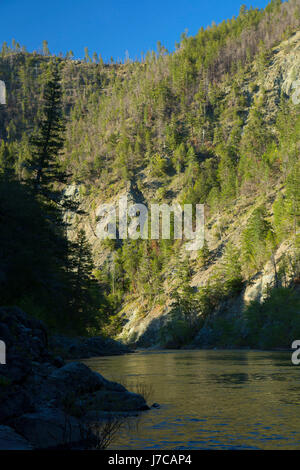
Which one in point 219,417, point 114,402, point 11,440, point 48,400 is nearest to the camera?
point 11,440

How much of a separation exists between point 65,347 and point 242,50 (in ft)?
549

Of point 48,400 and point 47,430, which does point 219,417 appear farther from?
point 47,430

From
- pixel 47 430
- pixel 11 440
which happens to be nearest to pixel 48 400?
pixel 47 430

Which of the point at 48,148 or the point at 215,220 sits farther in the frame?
the point at 215,220

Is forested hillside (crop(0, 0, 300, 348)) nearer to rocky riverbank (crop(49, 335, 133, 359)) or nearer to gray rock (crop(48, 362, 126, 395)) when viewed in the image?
rocky riverbank (crop(49, 335, 133, 359))

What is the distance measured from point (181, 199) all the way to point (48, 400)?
405ft

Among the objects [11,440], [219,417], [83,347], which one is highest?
[11,440]

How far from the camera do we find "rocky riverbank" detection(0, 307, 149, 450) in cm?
1164

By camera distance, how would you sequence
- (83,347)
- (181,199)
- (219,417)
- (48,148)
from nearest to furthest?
(219,417), (48,148), (83,347), (181,199)

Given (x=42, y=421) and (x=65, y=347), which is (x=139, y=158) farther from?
(x=42, y=421)

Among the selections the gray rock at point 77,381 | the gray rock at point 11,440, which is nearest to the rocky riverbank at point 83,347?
the gray rock at point 77,381

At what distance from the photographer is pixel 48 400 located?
14.5m

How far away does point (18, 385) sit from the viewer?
14.0 m

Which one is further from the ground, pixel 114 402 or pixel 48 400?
pixel 48 400
